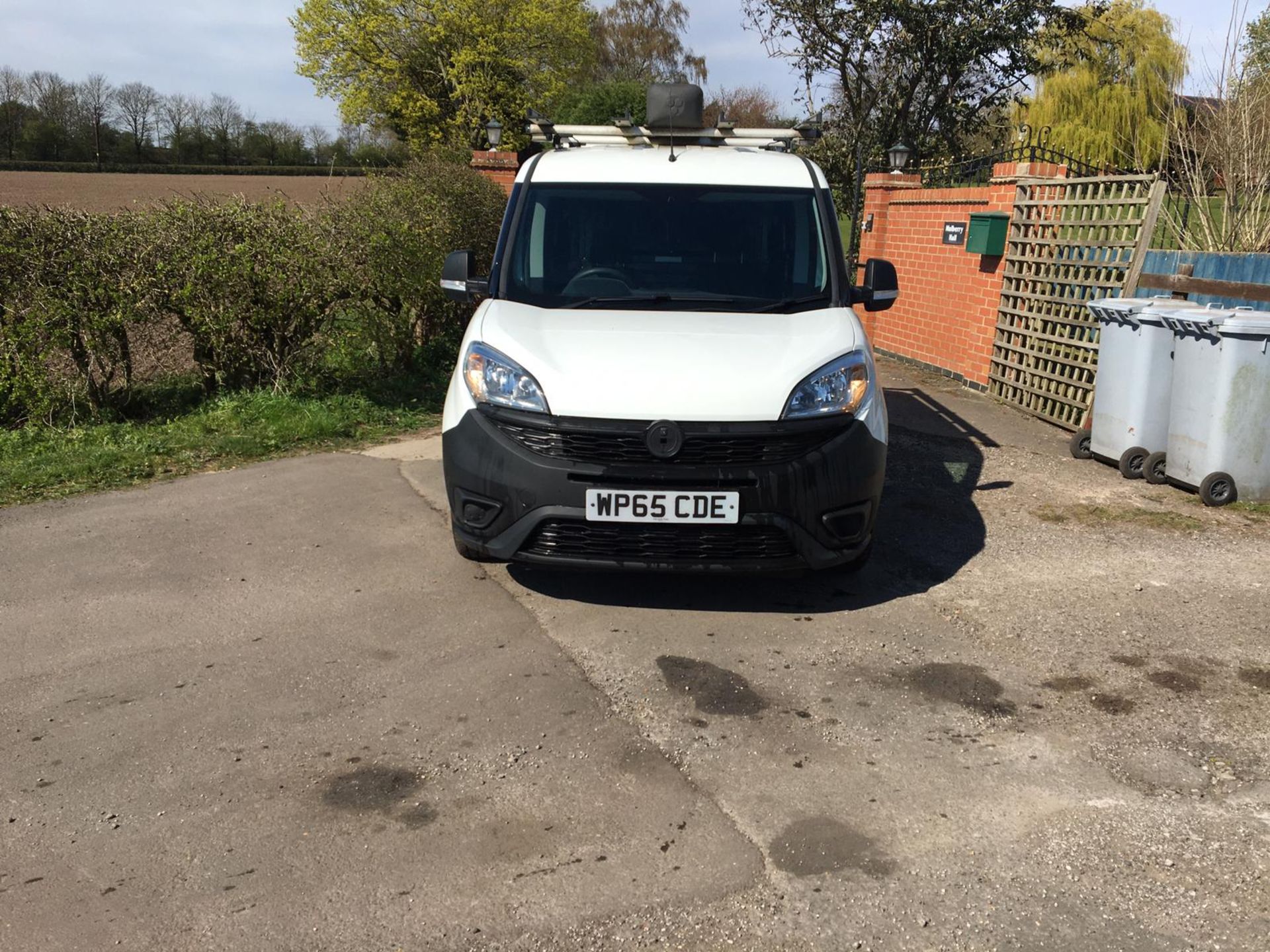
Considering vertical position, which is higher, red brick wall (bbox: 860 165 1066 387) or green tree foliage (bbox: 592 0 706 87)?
green tree foliage (bbox: 592 0 706 87)

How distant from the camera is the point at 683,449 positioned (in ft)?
13.2

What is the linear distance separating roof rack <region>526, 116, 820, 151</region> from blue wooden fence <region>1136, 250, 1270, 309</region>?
319cm

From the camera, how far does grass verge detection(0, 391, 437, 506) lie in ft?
20.6

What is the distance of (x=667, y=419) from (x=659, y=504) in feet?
1.13

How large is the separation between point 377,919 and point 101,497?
446 cm

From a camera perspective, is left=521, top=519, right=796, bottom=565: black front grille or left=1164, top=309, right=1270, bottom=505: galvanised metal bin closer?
left=521, top=519, right=796, bottom=565: black front grille

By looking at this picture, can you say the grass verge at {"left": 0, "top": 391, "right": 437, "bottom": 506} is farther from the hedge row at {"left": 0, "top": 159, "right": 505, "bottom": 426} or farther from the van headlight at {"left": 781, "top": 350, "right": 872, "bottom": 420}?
the van headlight at {"left": 781, "top": 350, "right": 872, "bottom": 420}

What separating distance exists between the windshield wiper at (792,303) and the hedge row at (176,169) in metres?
49.6

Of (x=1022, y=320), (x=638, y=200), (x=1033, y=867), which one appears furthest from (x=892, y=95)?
(x=1033, y=867)

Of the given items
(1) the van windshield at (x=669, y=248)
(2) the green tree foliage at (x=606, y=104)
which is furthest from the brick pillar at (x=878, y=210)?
(2) the green tree foliage at (x=606, y=104)

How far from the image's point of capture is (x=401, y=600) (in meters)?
4.61

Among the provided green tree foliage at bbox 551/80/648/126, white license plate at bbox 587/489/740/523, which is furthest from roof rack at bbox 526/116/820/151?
green tree foliage at bbox 551/80/648/126

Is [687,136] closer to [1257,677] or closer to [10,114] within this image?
[1257,677]

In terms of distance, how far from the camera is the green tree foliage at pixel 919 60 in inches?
807
